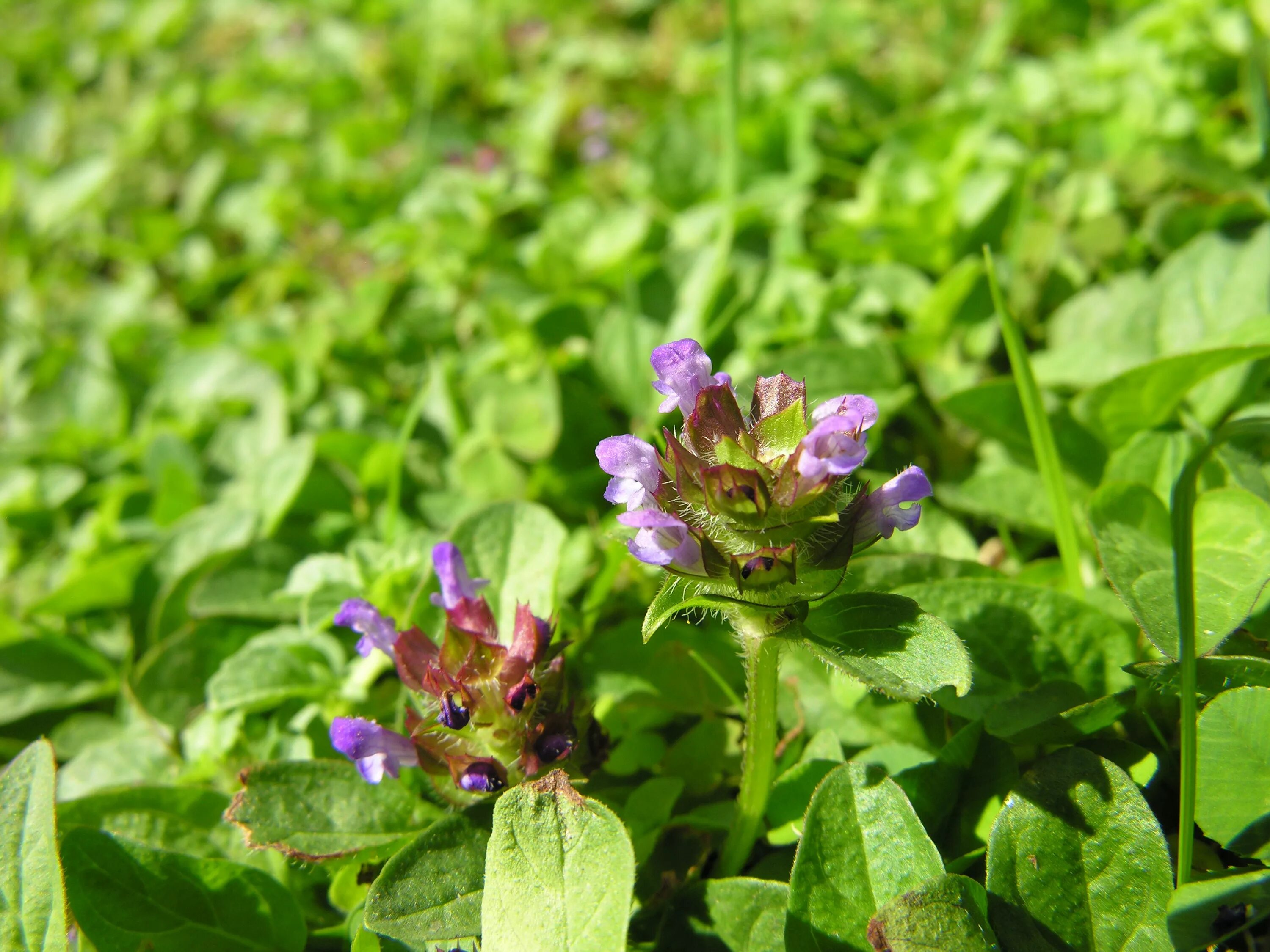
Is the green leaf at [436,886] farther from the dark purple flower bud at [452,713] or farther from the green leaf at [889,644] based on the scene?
the green leaf at [889,644]

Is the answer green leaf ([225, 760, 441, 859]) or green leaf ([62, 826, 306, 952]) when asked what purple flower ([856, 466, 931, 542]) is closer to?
green leaf ([225, 760, 441, 859])

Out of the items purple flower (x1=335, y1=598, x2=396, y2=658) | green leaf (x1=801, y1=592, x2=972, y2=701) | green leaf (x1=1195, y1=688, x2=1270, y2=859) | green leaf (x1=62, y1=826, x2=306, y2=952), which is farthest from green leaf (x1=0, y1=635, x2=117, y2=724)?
green leaf (x1=1195, y1=688, x2=1270, y2=859)

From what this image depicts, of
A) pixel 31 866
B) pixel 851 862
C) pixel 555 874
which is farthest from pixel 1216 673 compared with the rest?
pixel 31 866

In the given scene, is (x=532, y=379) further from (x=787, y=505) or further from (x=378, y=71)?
(x=378, y=71)

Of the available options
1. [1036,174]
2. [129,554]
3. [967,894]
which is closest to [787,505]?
[967,894]

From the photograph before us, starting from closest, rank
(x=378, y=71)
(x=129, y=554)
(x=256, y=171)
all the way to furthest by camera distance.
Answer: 1. (x=129, y=554)
2. (x=256, y=171)
3. (x=378, y=71)

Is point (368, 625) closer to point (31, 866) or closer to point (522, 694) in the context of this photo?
point (522, 694)
